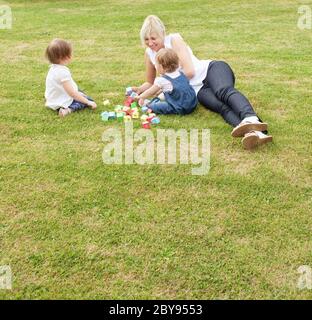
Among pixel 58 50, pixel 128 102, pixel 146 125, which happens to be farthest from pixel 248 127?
pixel 58 50

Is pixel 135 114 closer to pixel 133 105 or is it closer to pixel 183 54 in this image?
pixel 133 105

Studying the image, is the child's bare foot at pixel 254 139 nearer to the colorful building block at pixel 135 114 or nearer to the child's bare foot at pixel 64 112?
the colorful building block at pixel 135 114

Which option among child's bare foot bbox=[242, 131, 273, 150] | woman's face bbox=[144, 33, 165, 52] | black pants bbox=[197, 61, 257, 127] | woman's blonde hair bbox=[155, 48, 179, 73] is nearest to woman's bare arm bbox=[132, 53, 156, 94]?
woman's face bbox=[144, 33, 165, 52]

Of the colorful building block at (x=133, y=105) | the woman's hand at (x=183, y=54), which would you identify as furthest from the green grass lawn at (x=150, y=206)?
the woman's hand at (x=183, y=54)

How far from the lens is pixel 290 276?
3.52 m

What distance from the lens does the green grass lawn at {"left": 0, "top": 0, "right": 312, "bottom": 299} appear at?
3.51m

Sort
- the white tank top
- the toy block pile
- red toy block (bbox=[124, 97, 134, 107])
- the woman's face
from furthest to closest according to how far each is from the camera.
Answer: red toy block (bbox=[124, 97, 134, 107]) < the white tank top < the woman's face < the toy block pile

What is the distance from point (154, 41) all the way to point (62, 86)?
1418 mm

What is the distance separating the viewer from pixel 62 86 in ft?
21.1

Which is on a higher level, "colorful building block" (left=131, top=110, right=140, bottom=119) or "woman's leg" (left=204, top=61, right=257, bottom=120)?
"woman's leg" (left=204, top=61, right=257, bottom=120)

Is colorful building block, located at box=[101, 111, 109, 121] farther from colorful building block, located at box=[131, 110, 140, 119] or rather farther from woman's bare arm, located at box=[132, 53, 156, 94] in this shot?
woman's bare arm, located at box=[132, 53, 156, 94]

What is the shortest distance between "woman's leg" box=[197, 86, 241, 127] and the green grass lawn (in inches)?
4.4

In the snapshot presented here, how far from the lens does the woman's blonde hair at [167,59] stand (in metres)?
6.16
